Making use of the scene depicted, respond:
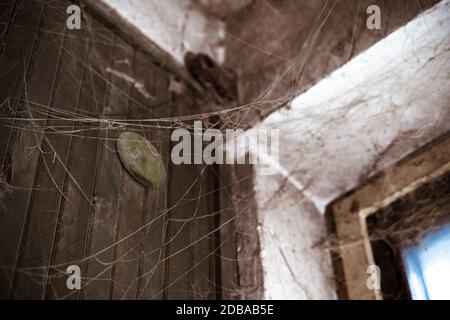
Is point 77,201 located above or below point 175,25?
below

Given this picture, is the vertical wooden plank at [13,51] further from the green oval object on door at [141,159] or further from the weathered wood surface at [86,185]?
the green oval object on door at [141,159]

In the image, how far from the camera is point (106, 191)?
1.22 m

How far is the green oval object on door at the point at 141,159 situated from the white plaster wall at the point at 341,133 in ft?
1.35

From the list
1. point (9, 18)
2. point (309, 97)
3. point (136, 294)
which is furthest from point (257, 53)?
point (136, 294)

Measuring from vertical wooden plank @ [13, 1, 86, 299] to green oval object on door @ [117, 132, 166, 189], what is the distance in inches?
7.1

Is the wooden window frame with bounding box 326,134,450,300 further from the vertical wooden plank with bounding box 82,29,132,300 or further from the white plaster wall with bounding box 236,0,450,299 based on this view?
the vertical wooden plank with bounding box 82,29,132,300

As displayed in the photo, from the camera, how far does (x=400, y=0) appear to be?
1.42 metres

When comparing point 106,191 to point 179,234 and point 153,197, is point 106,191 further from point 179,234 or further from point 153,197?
point 179,234

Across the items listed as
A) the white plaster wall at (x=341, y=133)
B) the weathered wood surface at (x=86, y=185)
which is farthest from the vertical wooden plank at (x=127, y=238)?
the white plaster wall at (x=341, y=133)

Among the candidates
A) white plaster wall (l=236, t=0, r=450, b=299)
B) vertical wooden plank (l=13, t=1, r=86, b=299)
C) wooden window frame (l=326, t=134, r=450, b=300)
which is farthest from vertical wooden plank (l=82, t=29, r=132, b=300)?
wooden window frame (l=326, t=134, r=450, b=300)

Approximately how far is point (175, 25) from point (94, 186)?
97 centimetres

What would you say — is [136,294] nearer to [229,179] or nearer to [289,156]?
[229,179]

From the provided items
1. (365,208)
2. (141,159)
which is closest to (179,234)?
(141,159)

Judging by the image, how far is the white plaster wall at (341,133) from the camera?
4.64ft
